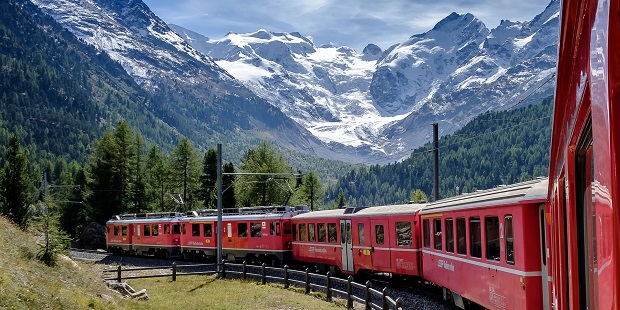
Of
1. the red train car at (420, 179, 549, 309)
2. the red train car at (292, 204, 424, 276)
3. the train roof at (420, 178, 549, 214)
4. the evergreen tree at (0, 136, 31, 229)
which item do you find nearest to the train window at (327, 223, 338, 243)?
the red train car at (292, 204, 424, 276)

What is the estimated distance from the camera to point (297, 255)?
36.2 metres

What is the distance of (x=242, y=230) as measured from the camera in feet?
133

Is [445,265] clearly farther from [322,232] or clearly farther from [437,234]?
[322,232]

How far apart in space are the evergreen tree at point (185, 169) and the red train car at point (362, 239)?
4855 centimetres

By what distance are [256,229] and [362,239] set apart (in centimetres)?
1261

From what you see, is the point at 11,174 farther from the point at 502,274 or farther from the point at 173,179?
the point at 502,274

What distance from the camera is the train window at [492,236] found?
13039mm

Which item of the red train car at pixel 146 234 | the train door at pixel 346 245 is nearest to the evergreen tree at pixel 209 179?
the red train car at pixel 146 234

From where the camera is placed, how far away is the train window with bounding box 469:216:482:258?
14.4 m

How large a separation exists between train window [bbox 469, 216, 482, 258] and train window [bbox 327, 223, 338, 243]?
15831mm

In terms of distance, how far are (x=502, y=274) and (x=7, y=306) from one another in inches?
394

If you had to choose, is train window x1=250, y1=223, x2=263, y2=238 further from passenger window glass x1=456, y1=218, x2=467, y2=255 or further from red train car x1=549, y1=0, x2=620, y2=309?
red train car x1=549, y1=0, x2=620, y2=309

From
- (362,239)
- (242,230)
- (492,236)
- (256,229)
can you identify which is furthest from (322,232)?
(492,236)

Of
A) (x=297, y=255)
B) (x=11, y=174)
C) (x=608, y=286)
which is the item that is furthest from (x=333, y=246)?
(x=11, y=174)
